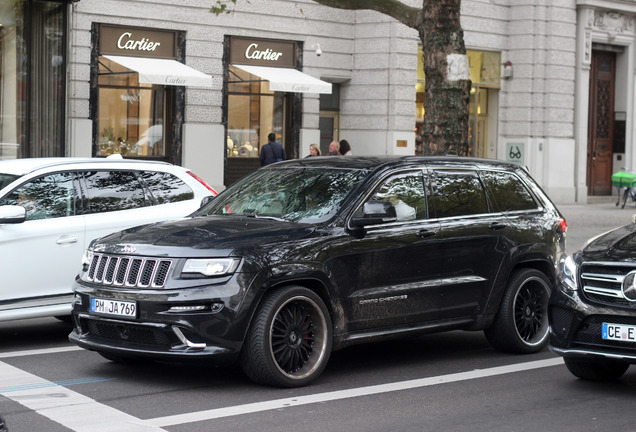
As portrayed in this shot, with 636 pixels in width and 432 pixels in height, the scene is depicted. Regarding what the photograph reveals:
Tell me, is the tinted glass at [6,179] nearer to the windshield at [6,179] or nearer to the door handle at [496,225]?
the windshield at [6,179]

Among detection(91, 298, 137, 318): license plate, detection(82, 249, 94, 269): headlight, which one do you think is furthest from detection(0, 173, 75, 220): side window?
detection(91, 298, 137, 318): license plate

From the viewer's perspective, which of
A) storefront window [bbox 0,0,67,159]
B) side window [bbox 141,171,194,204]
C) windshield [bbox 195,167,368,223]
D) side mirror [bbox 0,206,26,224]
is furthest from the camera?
storefront window [bbox 0,0,67,159]

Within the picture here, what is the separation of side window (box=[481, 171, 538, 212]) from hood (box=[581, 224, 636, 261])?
1.45 m

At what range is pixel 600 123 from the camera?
32.5 meters

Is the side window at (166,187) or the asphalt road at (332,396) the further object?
the side window at (166,187)

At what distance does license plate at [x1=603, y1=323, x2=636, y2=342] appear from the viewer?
23.4ft

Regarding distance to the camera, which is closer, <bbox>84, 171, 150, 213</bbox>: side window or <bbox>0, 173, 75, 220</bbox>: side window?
<bbox>0, 173, 75, 220</bbox>: side window

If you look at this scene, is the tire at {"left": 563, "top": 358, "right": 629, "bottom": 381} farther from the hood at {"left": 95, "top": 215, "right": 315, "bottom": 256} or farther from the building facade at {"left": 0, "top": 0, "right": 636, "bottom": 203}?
the building facade at {"left": 0, "top": 0, "right": 636, "bottom": 203}

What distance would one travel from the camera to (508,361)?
8891mm

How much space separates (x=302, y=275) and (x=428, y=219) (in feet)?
5.08

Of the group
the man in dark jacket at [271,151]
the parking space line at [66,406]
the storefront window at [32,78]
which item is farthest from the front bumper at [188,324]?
the man in dark jacket at [271,151]

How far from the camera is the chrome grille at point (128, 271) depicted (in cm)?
728

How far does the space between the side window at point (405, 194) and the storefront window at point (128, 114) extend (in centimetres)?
1576

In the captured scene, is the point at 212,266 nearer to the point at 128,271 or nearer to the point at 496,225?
the point at 128,271
